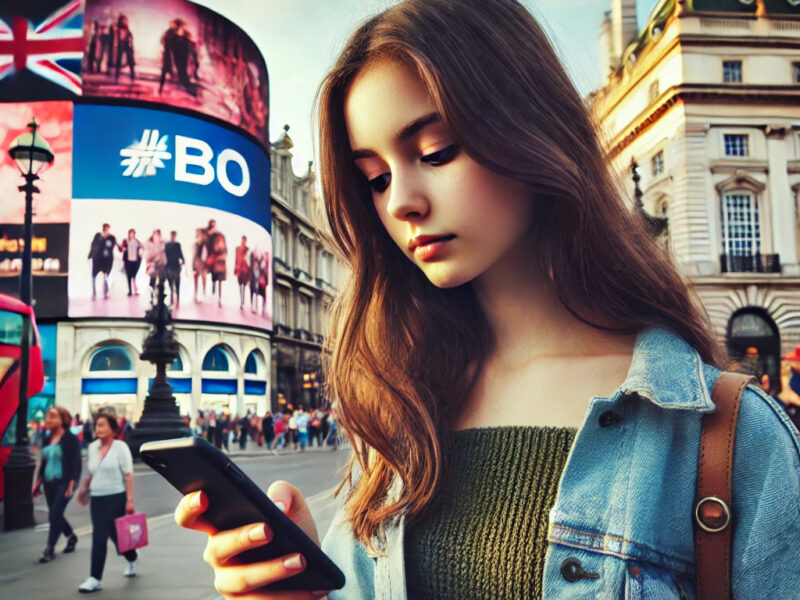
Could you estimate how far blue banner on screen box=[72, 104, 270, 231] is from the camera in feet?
31.8

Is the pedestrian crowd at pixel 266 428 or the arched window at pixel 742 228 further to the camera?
the arched window at pixel 742 228

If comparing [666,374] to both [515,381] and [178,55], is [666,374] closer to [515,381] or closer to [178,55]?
[515,381]

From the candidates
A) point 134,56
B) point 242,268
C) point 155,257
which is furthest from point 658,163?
point 155,257

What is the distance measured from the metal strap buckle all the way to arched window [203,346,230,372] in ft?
28.1

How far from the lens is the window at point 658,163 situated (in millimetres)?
19656

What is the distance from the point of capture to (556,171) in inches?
43.9

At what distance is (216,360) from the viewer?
30.7 ft

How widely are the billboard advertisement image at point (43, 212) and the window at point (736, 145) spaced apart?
15.5 meters

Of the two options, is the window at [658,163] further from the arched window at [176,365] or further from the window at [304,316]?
the arched window at [176,365]

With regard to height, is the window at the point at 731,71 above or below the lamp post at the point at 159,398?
above

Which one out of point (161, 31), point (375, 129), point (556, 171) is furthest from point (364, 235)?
point (161, 31)

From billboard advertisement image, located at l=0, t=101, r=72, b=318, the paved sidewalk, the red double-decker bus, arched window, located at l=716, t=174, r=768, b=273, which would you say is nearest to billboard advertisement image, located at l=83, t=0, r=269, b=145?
billboard advertisement image, located at l=0, t=101, r=72, b=318

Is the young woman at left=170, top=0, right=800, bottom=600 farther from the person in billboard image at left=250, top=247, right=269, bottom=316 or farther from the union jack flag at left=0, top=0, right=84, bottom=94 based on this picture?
the person in billboard image at left=250, top=247, right=269, bottom=316

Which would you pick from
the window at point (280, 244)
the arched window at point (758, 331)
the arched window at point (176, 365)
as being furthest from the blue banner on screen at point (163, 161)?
the arched window at point (758, 331)
